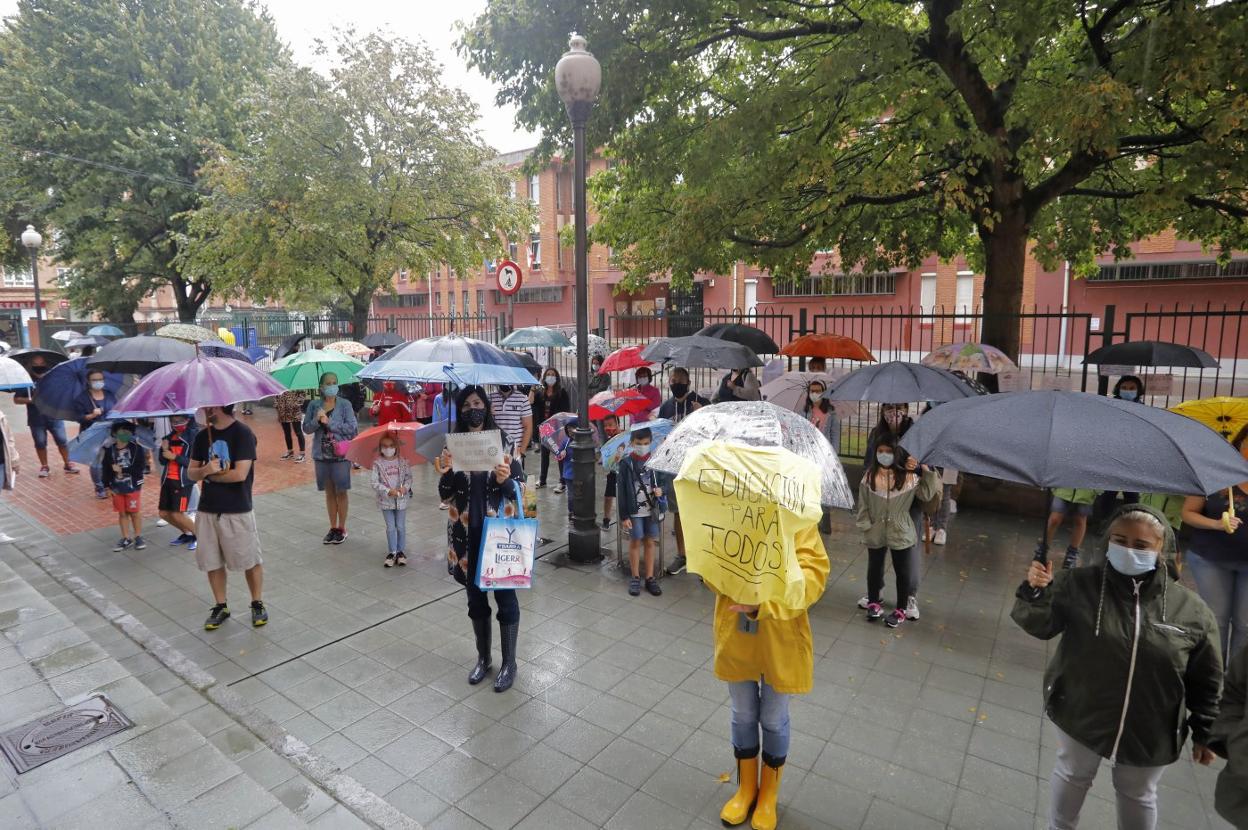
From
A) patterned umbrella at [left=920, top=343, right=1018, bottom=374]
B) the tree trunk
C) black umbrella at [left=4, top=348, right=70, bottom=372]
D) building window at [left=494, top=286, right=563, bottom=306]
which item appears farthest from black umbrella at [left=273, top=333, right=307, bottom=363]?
building window at [left=494, top=286, right=563, bottom=306]

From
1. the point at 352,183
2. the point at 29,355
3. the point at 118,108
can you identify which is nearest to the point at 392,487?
the point at 29,355

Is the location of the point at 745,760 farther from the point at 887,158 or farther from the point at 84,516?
the point at 84,516

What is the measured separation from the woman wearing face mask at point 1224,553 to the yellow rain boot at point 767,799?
334cm

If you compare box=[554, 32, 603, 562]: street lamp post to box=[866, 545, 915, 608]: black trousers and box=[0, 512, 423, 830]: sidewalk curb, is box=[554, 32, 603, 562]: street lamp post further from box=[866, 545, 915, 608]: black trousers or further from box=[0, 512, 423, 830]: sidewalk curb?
box=[0, 512, 423, 830]: sidewalk curb

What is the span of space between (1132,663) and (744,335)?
27.5 feet

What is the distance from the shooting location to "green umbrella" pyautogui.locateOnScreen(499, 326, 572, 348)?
41.5ft

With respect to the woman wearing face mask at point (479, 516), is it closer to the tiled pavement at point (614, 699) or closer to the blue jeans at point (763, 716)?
the tiled pavement at point (614, 699)

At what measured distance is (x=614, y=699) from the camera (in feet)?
16.2

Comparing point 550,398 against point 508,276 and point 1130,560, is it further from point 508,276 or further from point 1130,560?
point 1130,560

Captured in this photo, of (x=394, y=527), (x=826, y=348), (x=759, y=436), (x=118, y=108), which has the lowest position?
(x=394, y=527)

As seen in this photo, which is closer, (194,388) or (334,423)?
(194,388)

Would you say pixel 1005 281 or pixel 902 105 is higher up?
pixel 902 105

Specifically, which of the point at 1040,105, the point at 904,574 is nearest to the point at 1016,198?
the point at 1040,105

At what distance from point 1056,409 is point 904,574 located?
2908mm
